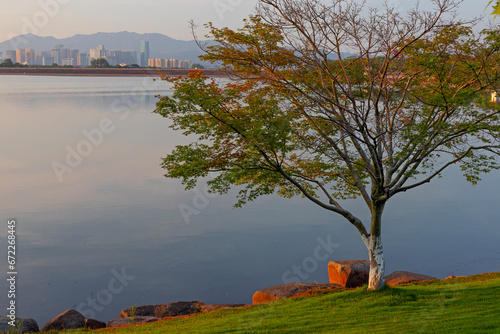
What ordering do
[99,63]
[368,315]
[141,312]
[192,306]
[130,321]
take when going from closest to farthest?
[368,315], [130,321], [141,312], [192,306], [99,63]

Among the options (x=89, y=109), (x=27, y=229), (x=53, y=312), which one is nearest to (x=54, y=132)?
(x=89, y=109)

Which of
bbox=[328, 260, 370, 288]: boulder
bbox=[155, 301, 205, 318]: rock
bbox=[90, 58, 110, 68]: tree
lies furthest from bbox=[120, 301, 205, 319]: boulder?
bbox=[90, 58, 110, 68]: tree

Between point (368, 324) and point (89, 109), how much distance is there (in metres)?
76.5

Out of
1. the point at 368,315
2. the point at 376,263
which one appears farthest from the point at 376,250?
the point at 368,315

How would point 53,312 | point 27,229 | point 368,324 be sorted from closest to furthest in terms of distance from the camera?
point 368,324 < point 53,312 < point 27,229

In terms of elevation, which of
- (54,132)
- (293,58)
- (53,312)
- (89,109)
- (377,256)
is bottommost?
(53,312)

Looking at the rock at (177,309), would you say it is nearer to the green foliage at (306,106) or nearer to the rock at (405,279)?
the green foliage at (306,106)

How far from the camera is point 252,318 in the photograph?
14406mm

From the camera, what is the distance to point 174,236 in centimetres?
2762

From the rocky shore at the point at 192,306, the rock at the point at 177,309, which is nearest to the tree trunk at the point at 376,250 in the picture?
the rocky shore at the point at 192,306

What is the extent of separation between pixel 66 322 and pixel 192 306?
436 centimetres

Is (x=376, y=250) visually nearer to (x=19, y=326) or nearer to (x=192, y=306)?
(x=192, y=306)

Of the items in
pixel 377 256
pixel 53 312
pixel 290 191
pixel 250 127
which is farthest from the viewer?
pixel 53 312

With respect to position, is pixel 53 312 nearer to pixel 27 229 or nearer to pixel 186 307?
pixel 186 307
